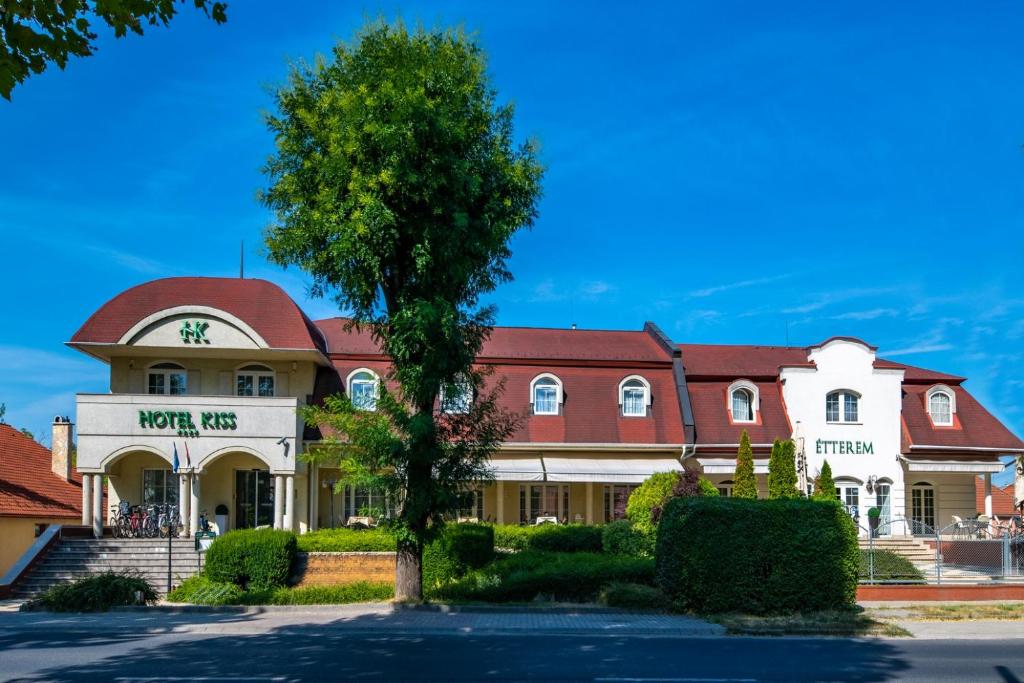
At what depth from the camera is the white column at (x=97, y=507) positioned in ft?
93.7

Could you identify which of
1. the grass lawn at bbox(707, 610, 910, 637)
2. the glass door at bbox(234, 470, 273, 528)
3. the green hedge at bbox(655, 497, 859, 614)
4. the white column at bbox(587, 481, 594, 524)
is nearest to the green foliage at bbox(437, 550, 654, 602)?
the green hedge at bbox(655, 497, 859, 614)

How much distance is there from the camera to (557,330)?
3734 centimetres

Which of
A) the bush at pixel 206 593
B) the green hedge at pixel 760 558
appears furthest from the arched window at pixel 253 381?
the green hedge at pixel 760 558

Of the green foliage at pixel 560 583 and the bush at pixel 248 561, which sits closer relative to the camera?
the green foliage at pixel 560 583

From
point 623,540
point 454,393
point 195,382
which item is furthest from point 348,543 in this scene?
point 454,393

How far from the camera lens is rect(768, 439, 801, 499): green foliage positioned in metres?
27.6

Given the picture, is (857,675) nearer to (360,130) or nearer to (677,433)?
(360,130)

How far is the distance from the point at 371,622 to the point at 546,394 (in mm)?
16712

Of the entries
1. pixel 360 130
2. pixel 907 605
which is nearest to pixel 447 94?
pixel 360 130

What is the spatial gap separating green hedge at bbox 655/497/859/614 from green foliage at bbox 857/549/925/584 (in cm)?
434

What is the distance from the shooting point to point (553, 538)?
28.4 meters

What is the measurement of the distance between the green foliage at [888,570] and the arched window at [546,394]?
12094 millimetres

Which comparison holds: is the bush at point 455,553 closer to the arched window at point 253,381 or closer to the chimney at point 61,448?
the arched window at point 253,381

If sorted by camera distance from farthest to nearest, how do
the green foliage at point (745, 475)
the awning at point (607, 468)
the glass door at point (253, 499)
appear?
the glass door at point (253, 499) < the awning at point (607, 468) < the green foliage at point (745, 475)
